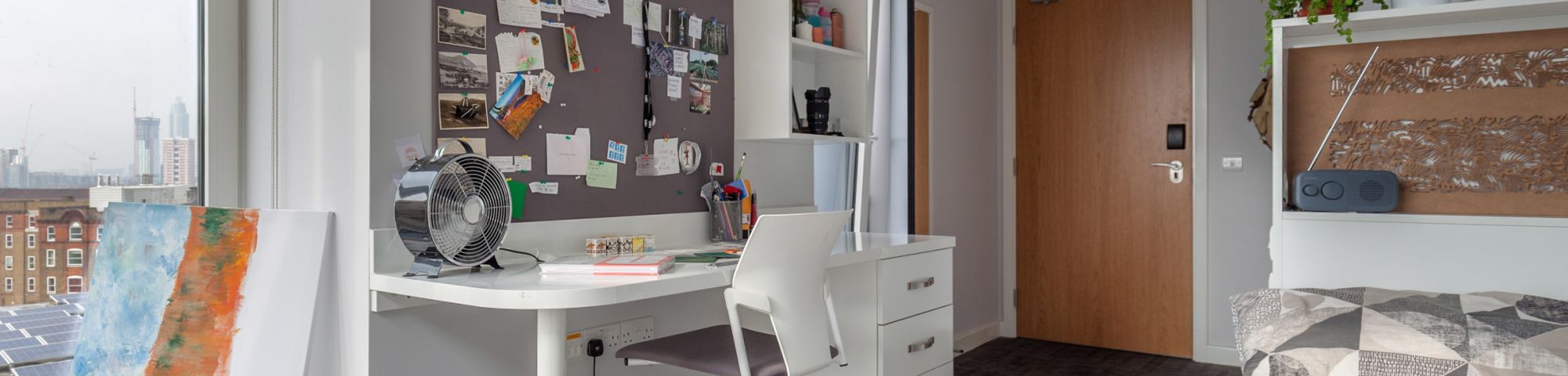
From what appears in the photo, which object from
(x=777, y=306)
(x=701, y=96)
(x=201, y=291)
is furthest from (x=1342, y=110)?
(x=201, y=291)

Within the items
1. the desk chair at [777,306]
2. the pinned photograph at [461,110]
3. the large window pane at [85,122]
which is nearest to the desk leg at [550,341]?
the desk chair at [777,306]

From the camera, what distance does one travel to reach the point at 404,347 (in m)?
1.91

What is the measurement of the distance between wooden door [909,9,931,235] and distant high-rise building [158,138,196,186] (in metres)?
2.71

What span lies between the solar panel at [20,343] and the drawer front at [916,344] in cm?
174

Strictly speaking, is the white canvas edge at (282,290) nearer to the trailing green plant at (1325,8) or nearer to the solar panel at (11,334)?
the solar panel at (11,334)

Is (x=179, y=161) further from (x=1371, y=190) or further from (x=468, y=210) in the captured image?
(x=1371, y=190)

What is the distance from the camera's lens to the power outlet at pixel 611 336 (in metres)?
2.24

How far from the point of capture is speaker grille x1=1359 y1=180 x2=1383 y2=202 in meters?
2.22

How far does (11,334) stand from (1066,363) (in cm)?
363

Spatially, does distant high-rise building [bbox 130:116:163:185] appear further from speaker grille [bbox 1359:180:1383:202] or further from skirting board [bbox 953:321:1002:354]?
skirting board [bbox 953:321:1002:354]

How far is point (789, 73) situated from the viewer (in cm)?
261

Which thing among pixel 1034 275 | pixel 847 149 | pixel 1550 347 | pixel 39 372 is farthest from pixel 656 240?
pixel 1034 275

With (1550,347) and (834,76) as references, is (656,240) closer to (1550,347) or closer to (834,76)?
(834,76)

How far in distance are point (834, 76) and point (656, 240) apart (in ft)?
2.73
